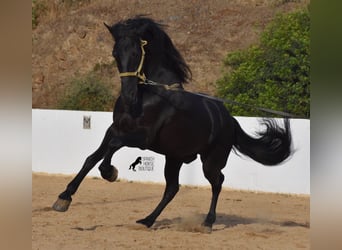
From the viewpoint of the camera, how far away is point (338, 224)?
1.49m

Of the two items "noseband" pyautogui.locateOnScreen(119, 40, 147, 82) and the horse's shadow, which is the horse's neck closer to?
"noseband" pyautogui.locateOnScreen(119, 40, 147, 82)

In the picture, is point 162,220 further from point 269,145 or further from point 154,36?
point 154,36

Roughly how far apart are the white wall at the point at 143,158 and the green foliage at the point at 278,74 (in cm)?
170

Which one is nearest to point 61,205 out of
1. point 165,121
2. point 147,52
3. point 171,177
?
point 171,177

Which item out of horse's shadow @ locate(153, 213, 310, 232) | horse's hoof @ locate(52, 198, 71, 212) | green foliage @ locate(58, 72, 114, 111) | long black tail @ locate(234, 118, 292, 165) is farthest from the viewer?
green foliage @ locate(58, 72, 114, 111)

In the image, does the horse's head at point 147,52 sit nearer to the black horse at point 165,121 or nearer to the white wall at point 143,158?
the black horse at point 165,121

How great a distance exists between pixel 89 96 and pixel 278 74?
14.3ft

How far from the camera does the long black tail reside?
705 centimetres

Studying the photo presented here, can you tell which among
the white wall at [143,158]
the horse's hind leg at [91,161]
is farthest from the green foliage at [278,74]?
the horse's hind leg at [91,161]

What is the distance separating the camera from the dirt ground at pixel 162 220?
7.45 metres

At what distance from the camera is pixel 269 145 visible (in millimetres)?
7090

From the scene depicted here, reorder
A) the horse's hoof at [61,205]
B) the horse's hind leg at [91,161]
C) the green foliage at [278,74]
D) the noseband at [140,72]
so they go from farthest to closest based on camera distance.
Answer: the green foliage at [278,74] < the horse's hoof at [61,205] < the horse's hind leg at [91,161] < the noseband at [140,72]

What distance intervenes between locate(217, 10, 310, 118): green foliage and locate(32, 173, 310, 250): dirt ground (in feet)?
7.25

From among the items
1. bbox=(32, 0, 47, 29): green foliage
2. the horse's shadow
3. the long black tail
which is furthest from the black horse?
bbox=(32, 0, 47, 29): green foliage
